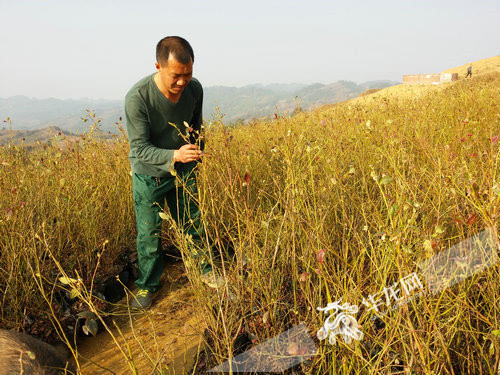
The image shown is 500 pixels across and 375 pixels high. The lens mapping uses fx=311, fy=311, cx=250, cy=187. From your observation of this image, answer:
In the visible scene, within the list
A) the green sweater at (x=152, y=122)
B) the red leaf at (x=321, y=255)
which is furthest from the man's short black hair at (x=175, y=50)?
the red leaf at (x=321, y=255)

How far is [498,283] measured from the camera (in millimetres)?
1272

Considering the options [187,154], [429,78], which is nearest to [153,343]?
[187,154]

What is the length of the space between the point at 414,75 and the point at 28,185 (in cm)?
3055

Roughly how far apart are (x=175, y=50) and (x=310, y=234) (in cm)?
134

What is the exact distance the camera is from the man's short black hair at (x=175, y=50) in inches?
73.9

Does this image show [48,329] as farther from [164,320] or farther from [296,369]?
[296,369]

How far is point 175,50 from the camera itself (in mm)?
1877

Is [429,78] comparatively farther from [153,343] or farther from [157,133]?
[153,343]

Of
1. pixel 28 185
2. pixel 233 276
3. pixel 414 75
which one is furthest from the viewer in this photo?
pixel 414 75

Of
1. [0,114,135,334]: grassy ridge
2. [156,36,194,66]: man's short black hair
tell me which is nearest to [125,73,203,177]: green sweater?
[156,36,194,66]: man's short black hair

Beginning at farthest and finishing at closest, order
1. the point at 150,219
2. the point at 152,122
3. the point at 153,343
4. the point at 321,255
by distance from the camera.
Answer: the point at 150,219, the point at 152,122, the point at 153,343, the point at 321,255

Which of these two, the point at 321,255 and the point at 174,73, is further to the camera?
the point at 174,73

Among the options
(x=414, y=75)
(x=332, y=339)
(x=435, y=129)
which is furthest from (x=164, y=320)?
(x=414, y=75)

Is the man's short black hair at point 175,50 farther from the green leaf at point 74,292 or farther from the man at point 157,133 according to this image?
the green leaf at point 74,292
